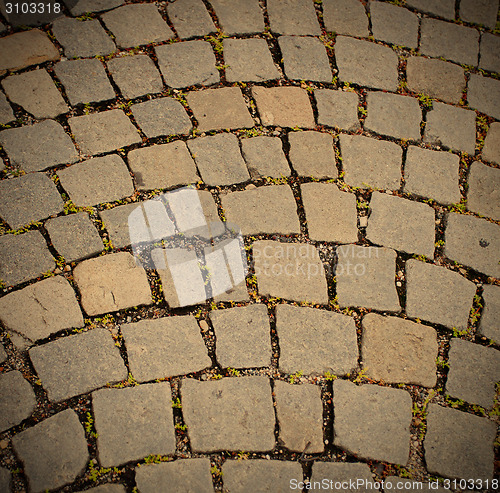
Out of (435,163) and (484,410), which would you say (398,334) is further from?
(435,163)

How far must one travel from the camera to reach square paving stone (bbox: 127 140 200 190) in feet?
8.28

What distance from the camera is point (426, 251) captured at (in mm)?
2502

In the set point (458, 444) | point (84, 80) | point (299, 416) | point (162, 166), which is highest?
point (84, 80)

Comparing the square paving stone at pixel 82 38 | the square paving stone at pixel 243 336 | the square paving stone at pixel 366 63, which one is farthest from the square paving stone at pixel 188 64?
the square paving stone at pixel 243 336

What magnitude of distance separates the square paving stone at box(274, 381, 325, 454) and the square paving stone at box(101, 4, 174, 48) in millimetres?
2408

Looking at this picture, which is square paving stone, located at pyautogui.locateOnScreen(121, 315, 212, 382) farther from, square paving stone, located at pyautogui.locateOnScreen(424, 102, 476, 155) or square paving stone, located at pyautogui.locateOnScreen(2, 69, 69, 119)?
square paving stone, located at pyautogui.locateOnScreen(424, 102, 476, 155)

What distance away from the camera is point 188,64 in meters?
2.93

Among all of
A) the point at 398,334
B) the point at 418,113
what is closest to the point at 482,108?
the point at 418,113

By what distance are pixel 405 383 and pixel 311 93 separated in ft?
6.25

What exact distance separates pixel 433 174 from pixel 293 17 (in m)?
1.57

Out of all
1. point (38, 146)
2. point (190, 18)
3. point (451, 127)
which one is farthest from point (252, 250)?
point (190, 18)

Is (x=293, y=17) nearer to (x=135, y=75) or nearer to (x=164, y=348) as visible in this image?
(x=135, y=75)

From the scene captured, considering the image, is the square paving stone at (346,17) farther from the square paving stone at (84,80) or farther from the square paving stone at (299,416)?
the square paving stone at (299,416)

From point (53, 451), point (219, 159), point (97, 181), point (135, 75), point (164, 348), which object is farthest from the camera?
point (135, 75)
